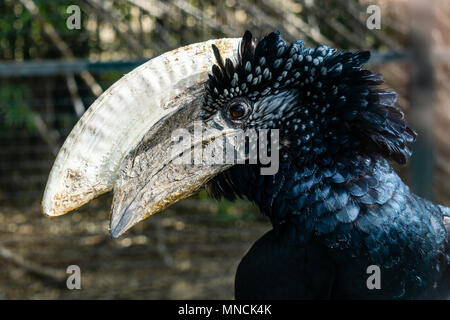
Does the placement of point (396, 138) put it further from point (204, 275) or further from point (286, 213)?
point (204, 275)

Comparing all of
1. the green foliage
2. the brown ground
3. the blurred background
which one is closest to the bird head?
the blurred background

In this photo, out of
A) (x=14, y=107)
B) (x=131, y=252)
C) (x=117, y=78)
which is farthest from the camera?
(x=131, y=252)

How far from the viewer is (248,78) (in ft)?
5.20

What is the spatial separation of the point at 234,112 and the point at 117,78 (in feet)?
9.68

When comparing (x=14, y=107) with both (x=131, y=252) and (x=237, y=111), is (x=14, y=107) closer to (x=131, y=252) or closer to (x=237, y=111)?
(x=131, y=252)

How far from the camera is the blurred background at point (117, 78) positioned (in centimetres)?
399

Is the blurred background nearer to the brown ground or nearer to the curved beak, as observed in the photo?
the brown ground

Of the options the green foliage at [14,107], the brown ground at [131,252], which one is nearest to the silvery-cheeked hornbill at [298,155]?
the brown ground at [131,252]

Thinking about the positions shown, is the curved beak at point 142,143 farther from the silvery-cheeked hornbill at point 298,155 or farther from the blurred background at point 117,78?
the blurred background at point 117,78

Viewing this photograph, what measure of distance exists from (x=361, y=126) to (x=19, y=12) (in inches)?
148

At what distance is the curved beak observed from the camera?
4.79ft

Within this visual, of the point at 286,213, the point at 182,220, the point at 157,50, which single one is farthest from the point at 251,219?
the point at 286,213

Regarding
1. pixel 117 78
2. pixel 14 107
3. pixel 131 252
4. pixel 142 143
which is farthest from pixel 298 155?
pixel 14 107

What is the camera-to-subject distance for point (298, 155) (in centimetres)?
157
